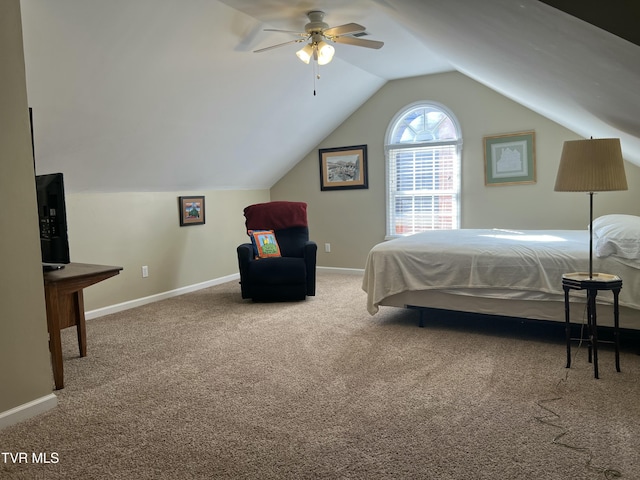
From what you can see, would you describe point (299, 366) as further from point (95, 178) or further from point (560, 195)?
point (560, 195)

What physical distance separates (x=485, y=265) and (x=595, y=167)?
3.82 ft

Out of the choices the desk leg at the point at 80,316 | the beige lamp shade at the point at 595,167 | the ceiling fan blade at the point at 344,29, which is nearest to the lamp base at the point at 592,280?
the beige lamp shade at the point at 595,167

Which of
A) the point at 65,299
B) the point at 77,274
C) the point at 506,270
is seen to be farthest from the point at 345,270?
the point at 77,274

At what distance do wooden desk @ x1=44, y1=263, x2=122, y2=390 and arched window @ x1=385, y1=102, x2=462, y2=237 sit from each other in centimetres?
408

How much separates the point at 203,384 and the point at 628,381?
2.55m

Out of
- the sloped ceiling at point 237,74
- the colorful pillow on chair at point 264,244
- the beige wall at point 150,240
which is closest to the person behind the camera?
the sloped ceiling at point 237,74

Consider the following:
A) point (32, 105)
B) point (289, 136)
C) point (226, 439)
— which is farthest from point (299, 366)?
point (289, 136)

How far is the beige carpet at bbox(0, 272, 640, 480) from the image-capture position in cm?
209

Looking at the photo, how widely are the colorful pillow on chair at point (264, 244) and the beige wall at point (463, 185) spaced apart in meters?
1.60

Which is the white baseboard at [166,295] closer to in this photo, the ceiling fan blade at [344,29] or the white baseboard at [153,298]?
the white baseboard at [153,298]

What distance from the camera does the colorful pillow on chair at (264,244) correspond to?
5.40m

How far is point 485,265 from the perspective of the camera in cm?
373

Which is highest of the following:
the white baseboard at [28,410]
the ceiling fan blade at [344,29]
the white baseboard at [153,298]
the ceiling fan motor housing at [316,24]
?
the ceiling fan motor housing at [316,24]

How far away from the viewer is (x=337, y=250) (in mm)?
6961
